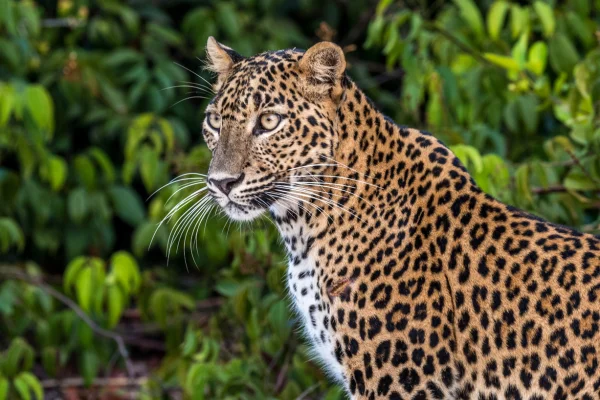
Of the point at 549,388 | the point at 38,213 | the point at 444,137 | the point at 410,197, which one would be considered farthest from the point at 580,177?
the point at 38,213

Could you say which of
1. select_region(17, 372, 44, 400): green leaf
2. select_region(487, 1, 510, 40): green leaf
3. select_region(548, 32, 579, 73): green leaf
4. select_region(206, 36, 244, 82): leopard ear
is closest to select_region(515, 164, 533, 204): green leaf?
select_region(548, 32, 579, 73): green leaf

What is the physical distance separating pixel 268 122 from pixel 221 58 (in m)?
0.56

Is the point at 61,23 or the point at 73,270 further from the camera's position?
the point at 61,23

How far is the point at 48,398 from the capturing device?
9.41 m

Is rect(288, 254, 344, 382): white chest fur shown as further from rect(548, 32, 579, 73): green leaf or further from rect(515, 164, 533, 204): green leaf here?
rect(548, 32, 579, 73): green leaf

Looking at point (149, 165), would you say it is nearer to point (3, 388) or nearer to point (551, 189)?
point (3, 388)

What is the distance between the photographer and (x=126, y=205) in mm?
9523

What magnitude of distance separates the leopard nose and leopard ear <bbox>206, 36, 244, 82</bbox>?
25.2 inches

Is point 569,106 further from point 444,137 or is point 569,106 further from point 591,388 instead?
point 591,388

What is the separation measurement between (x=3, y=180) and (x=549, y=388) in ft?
19.2

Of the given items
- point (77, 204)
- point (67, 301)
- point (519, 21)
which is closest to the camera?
point (519, 21)

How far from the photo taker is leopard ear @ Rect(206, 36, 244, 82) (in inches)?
209

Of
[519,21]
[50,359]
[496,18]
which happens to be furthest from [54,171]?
[519,21]

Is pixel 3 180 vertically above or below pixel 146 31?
below
